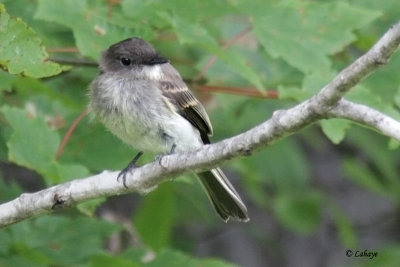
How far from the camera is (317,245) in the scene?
9.74m

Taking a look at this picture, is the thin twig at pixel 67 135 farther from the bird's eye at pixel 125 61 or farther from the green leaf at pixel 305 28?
the green leaf at pixel 305 28

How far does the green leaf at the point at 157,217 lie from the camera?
5688 millimetres

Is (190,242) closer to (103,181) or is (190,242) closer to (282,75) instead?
(282,75)

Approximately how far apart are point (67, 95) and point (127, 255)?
113 centimetres

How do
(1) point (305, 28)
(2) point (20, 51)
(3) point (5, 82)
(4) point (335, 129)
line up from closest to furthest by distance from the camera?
(2) point (20, 51)
(4) point (335, 129)
(3) point (5, 82)
(1) point (305, 28)

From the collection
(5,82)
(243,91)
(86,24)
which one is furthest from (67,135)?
(243,91)

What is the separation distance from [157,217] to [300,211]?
1791 millimetres

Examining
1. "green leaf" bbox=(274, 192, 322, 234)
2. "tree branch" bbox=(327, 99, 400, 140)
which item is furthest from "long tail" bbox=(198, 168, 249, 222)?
"green leaf" bbox=(274, 192, 322, 234)

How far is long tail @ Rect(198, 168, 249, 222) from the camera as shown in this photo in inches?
191

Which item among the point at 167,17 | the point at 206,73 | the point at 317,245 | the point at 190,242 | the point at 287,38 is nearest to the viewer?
the point at 167,17

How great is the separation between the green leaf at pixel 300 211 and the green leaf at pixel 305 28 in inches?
102

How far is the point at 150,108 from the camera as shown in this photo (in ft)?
15.3

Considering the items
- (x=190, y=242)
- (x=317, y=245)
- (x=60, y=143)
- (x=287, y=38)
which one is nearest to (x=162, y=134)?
(x=60, y=143)

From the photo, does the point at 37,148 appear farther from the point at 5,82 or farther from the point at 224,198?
the point at 224,198
